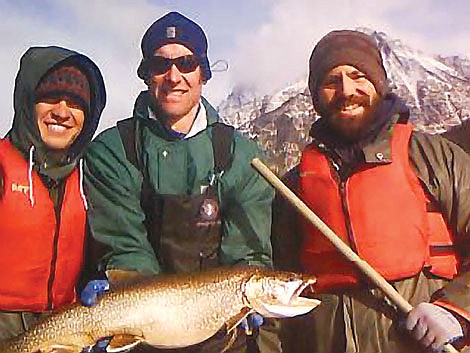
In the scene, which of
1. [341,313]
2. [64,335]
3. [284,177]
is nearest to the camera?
[64,335]

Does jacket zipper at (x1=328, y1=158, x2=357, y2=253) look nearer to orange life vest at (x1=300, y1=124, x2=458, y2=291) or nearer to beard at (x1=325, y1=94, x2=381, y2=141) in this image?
orange life vest at (x1=300, y1=124, x2=458, y2=291)

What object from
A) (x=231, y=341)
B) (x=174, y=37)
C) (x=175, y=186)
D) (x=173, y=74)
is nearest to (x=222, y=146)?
(x=175, y=186)

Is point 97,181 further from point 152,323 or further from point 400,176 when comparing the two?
point 400,176

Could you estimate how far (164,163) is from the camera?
4.98 meters

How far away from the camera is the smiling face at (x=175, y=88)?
5062 mm

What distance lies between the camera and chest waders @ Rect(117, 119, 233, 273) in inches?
195

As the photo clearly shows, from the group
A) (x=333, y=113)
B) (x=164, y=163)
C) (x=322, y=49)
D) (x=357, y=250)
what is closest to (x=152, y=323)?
(x=164, y=163)

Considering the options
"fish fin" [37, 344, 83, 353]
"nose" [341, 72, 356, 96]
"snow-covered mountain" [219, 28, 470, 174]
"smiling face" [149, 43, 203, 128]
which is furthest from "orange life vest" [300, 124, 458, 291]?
"snow-covered mountain" [219, 28, 470, 174]

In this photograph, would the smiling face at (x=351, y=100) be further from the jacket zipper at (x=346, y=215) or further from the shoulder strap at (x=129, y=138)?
the shoulder strap at (x=129, y=138)

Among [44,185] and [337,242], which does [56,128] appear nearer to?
[44,185]

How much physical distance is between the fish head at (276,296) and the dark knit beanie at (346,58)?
1279mm

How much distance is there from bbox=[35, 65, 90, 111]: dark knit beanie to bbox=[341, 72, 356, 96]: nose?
6.08 feet

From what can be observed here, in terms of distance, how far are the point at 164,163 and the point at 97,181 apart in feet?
1.77

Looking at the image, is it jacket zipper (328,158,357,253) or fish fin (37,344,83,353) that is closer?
fish fin (37,344,83,353)
